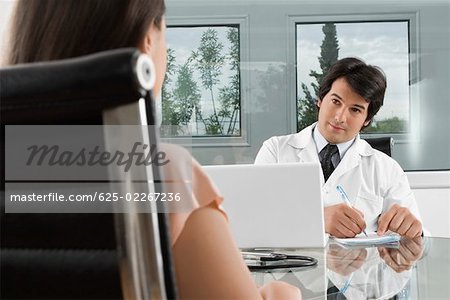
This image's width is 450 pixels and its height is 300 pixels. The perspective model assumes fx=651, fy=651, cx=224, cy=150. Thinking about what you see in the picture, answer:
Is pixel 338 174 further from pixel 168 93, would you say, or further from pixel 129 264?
pixel 129 264

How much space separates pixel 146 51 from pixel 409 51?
11.4 feet

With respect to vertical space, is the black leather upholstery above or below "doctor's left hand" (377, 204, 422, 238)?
above

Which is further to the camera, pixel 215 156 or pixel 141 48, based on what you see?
pixel 215 156

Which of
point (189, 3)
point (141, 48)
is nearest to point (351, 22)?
point (189, 3)

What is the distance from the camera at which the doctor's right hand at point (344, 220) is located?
2105mm

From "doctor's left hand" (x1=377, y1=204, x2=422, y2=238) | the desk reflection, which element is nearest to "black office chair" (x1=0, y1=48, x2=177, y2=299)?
the desk reflection

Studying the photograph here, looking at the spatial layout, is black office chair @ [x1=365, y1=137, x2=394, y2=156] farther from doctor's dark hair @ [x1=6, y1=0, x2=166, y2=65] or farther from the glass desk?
doctor's dark hair @ [x1=6, y1=0, x2=166, y2=65]

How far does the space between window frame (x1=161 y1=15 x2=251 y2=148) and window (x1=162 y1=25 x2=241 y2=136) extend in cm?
2

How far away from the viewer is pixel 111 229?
1.81ft

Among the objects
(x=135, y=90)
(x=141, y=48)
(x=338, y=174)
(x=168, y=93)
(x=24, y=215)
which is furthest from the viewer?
(x=168, y=93)

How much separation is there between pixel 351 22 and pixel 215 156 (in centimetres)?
115

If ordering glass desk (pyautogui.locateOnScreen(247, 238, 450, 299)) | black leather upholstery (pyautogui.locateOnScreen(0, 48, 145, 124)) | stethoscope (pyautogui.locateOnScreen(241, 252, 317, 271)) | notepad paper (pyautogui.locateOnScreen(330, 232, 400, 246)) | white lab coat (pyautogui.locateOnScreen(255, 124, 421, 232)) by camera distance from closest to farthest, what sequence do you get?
black leather upholstery (pyautogui.locateOnScreen(0, 48, 145, 124)) < glass desk (pyautogui.locateOnScreen(247, 238, 450, 299)) < stethoscope (pyautogui.locateOnScreen(241, 252, 317, 271)) < notepad paper (pyautogui.locateOnScreen(330, 232, 400, 246)) < white lab coat (pyautogui.locateOnScreen(255, 124, 421, 232))

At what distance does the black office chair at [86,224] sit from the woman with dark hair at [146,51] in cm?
14

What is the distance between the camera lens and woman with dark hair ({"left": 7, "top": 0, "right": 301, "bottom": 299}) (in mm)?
683
